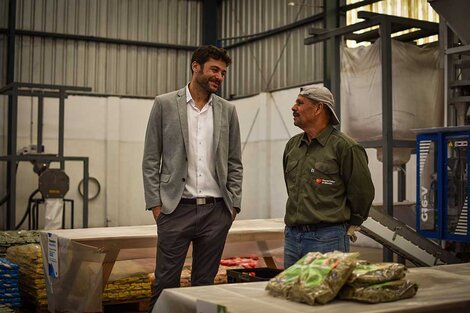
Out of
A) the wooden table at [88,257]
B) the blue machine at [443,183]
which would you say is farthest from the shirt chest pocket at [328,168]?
the blue machine at [443,183]

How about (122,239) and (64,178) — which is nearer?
(122,239)

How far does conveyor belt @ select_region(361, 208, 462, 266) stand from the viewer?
21.7 feet

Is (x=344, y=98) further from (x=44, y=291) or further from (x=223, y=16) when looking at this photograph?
(x=223, y=16)

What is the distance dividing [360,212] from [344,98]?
4.59 metres

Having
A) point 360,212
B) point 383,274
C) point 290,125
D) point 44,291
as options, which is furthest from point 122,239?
point 290,125

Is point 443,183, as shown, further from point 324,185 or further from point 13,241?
point 13,241

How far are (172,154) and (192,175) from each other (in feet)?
0.60

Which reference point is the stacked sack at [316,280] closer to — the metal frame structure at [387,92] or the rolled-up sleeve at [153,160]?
the rolled-up sleeve at [153,160]

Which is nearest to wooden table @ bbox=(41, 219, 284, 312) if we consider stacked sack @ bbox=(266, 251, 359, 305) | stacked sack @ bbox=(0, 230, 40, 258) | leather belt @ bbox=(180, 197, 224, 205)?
leather belt @ bbox=(180, 197, 224, 205)

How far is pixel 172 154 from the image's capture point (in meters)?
3.97

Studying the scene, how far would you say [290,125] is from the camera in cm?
1466

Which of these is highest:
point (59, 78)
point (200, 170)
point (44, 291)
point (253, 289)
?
point (59, 78)

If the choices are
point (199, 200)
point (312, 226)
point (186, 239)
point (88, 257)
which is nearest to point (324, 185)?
point (312, 226)

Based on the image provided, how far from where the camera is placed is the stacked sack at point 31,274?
246 inches
